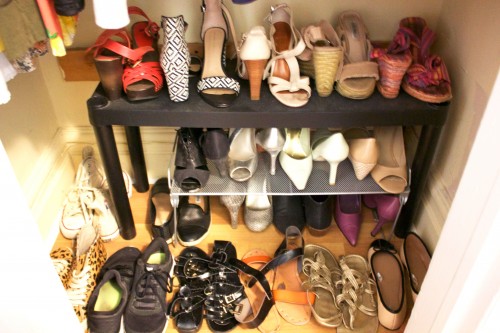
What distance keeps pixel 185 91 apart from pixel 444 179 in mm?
796

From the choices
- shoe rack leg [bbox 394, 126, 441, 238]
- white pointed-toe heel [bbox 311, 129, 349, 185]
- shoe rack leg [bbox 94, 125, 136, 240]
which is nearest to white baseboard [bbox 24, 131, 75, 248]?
shoe rack leg [bbox 94, 125, 136, 240]

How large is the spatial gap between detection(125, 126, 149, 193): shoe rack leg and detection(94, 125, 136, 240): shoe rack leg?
20cm

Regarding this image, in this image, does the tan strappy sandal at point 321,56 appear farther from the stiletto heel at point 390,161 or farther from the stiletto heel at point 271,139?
the stiletto heel at point 390,161

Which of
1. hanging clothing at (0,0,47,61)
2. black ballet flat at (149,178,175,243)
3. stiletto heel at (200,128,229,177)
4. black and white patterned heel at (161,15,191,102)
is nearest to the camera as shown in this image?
hanging clothing at (0,0,47,61)

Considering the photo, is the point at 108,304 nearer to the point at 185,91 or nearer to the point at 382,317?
the point at 185,91

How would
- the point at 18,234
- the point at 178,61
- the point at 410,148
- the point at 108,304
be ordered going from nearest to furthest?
1. the point at 18,234
2. the point at 178,61
3. the point at 108,304
4. the point at 410,148

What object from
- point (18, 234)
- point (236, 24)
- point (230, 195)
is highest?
point (236, 24)

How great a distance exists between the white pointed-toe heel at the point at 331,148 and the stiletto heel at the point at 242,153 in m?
0.19

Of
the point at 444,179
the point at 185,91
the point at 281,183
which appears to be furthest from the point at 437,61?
the point at 185,91

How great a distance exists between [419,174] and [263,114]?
0.50 m

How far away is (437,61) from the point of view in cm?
124

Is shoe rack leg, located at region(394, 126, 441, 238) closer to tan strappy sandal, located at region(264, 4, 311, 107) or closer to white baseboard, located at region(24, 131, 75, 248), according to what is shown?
tan strappy sandal, located at region(264, 4, 311, 107)

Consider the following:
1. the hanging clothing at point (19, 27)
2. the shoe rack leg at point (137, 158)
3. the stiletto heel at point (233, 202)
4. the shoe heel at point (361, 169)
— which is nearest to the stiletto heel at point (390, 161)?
the shoe heel at point (361, 169)

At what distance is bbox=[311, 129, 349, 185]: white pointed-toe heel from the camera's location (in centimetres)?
130
